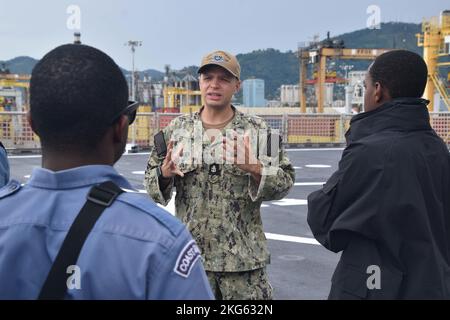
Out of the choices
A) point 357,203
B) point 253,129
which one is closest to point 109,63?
point 357,203

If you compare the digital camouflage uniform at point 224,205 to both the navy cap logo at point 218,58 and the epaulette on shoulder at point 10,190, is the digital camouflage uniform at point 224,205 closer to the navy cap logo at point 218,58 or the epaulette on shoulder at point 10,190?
the navy cap logo at point 218,58

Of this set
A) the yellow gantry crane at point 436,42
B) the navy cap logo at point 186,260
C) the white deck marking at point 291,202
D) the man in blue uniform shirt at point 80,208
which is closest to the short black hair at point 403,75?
the man in blue uniform shirt at point 80,208

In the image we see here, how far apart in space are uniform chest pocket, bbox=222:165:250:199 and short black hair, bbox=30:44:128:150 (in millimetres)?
1566

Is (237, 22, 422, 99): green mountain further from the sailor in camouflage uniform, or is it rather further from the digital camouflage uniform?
the digital camouflage uniform

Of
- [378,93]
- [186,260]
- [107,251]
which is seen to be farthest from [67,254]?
[378,93]

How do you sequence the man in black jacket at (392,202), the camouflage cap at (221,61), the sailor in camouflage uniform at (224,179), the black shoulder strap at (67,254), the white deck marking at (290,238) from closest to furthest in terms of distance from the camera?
the black shoulder strap at (67,254) < the man in black jacket at (392,202) < the sailor in camouflage uniform at (224,179) < the camouflage cap at (221,61) < the white deck marking at (290,238)

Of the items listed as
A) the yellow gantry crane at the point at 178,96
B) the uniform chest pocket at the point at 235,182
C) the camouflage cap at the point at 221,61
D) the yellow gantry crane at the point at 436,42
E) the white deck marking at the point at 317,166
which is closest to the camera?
the uniform chest pocket at the point at 235,182

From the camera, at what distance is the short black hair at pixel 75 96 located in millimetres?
1387

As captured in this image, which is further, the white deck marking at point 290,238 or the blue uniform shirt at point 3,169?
the white deck marking at point 290,238

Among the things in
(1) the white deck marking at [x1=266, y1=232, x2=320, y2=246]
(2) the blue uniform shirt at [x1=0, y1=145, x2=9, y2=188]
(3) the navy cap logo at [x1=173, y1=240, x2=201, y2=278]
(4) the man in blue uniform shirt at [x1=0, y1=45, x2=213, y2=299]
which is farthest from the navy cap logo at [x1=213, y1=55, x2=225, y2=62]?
(1) the white deck marking at [x1=266, y1=232, x2=320, y2=246]

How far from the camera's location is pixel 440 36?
29.9 m

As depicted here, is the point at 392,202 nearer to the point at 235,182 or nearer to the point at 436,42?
the point at 235,182
